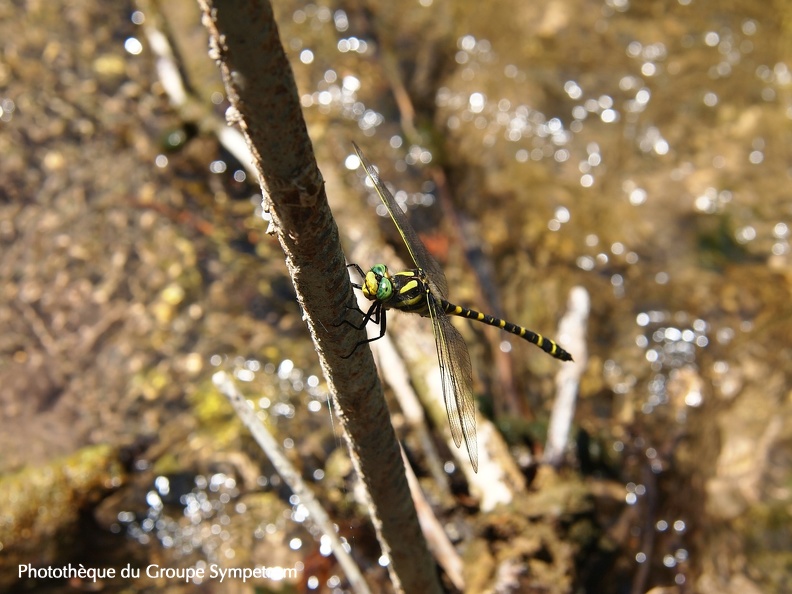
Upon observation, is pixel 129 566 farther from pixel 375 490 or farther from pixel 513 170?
pixel 513 170

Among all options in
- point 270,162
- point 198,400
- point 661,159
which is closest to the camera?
point 270,162

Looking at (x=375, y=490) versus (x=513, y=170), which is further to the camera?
(x=513, y=170)

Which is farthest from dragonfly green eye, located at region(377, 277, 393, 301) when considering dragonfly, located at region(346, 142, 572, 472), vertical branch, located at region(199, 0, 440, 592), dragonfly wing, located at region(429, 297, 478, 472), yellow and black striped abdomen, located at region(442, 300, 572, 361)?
vertical branch, located at region(199, 0, 440, 592)

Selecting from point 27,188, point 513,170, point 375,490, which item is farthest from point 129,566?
point 513,170

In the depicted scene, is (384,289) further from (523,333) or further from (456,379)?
(523,333)

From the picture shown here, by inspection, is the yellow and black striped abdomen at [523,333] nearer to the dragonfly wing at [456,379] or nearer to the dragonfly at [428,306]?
the dragonfly at [428,306]

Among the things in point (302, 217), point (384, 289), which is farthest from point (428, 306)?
point (302, 217)

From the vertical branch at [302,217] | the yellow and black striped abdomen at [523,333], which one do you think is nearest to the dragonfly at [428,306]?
the yellow and black striped abdomen at [523,333]
